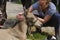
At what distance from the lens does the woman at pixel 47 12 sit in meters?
2.94

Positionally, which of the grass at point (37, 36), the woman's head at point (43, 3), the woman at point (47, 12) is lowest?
the grass at point (37, 36)

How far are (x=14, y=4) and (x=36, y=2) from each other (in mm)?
272

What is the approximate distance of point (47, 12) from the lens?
9.66 ft

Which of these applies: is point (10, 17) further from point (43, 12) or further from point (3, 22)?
point (43, 12)

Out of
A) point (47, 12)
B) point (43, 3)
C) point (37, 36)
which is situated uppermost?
point (43, 3)

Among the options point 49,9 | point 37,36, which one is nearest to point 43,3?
point 49,9

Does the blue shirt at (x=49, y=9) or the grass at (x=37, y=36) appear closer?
the grass at (x=37, y=36)

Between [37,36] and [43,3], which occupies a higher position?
[43,3]

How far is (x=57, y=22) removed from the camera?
119 inches

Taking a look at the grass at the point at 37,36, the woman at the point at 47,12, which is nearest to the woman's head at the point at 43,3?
the woman at the point at 47,12

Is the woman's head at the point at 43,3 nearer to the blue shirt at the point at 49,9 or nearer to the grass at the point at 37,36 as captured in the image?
the blue shirt at the point at 49,9

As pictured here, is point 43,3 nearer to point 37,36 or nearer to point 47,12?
point 47,12

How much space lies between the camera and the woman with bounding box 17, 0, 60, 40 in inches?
116

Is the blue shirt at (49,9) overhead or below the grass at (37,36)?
overhead
